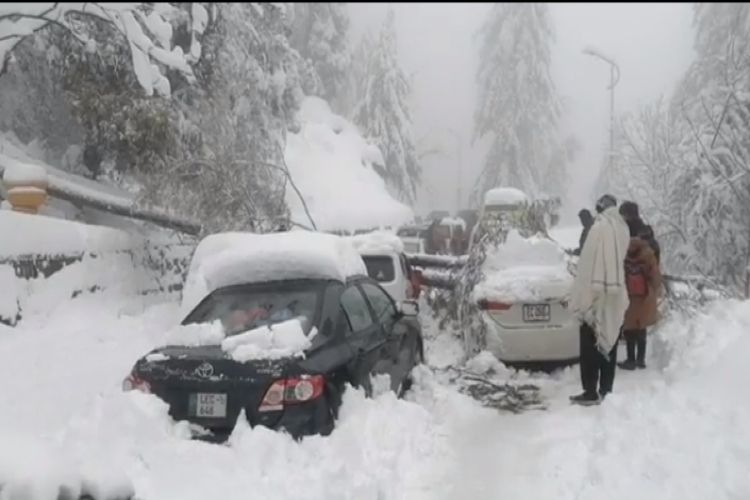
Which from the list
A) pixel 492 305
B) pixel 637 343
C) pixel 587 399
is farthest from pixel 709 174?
pixel 587 399

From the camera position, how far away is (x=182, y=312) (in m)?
8.33

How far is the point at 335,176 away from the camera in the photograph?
23984 millimetres

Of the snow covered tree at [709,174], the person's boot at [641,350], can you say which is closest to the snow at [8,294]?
the person's boot at [641,350]

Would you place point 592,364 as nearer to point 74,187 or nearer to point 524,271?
point 524,271

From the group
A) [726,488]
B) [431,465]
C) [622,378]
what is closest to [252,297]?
[431,465]

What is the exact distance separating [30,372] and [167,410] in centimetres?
275

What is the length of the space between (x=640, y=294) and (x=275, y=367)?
178 inches

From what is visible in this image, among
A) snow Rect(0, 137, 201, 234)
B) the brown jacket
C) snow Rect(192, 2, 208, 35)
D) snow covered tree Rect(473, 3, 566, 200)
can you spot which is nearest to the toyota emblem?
the brown jacket

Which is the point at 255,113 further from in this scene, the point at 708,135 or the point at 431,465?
the point at 431,465

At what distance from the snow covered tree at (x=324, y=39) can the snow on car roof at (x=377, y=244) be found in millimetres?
26058

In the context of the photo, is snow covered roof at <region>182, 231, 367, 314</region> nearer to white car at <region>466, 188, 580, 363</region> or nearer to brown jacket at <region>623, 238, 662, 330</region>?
white car at <region>466, 188, 580, 363</region>

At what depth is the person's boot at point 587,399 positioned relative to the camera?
6.86 m

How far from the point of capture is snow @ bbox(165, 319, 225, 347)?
209 inches

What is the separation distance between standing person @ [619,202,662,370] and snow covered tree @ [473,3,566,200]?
24.7 metres
